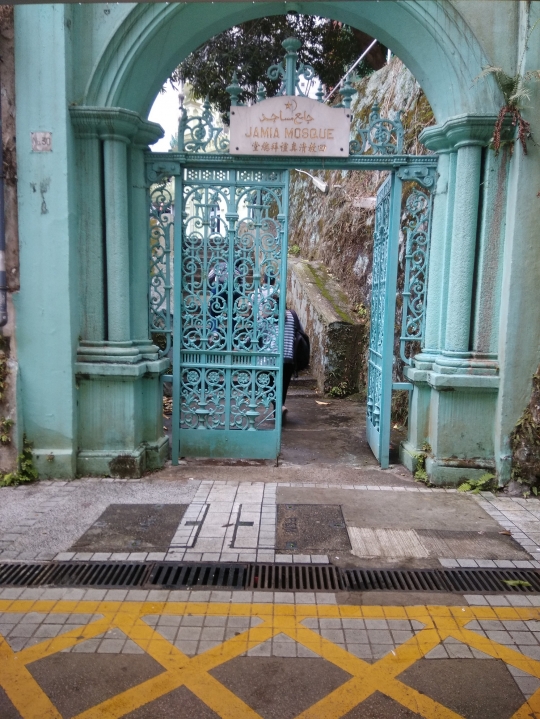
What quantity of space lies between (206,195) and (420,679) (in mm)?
4333

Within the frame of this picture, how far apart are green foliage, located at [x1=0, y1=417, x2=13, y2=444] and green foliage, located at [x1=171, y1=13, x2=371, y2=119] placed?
814 cm

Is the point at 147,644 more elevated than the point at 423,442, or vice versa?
the point at 423,442

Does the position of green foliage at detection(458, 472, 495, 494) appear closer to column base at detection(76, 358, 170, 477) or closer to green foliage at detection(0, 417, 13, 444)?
column base at detection(76, 358, 170, 477)

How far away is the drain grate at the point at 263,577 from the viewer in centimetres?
332

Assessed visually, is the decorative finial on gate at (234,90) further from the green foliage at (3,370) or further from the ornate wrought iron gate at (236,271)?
the green foliage at (3,370)

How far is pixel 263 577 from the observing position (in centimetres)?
344

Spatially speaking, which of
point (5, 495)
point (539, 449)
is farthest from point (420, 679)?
point (5, 495)

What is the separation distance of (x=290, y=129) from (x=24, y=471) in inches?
155

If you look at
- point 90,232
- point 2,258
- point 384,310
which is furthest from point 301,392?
point 2,258

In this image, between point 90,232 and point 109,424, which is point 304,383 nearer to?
point 109,424

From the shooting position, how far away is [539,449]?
4824 millimetres

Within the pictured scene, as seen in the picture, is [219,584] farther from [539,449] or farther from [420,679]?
[539,449]

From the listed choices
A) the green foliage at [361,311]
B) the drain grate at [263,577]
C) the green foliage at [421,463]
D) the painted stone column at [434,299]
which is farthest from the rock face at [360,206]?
the drain grate at [263,577]

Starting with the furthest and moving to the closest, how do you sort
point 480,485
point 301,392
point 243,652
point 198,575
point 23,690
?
point 301,392 < point 480,485 < point 198,575 < point 243,652 < point 23,690
